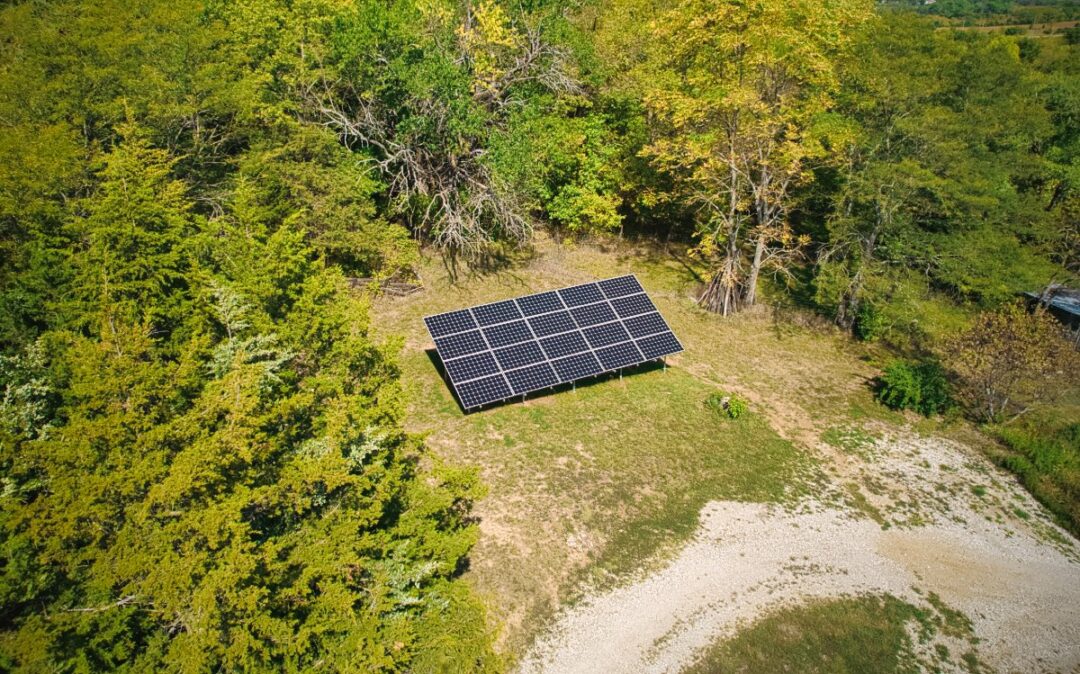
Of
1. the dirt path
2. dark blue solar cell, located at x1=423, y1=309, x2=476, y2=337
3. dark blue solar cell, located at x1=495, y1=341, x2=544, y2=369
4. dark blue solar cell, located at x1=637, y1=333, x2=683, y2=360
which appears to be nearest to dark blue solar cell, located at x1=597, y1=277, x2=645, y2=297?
dark blue solar cell, located at x1=637, y1=333, x2=683, y2=360

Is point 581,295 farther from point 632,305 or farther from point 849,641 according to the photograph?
point 849,641

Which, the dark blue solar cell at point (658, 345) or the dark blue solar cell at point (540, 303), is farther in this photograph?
the dark blue solar cell at point (658, 345)

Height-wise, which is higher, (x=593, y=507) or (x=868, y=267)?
(x=868, y=267)

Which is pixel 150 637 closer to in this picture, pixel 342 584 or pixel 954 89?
pixel 342 584

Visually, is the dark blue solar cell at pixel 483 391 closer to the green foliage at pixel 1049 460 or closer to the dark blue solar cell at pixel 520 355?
the dark blue solar cell at pixel 520 355

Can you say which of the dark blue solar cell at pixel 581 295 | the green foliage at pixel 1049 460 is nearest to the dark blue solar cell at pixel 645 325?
the dark blue solar cell at pixel 581 295

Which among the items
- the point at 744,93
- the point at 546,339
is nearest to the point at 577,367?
the point at 546,339

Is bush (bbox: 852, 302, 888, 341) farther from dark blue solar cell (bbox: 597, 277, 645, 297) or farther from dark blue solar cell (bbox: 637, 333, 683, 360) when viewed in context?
dark blue solar cell (bbox: 597, 277, 645, 297)

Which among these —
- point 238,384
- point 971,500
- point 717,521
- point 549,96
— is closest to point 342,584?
point 238,384
